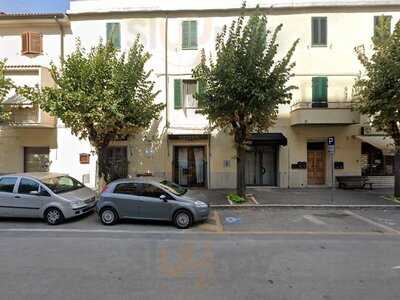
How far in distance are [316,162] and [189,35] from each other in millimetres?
9695

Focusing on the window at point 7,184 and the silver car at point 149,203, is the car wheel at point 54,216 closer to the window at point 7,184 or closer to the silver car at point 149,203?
the silver car at point 149,203

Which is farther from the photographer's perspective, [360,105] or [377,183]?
[377,183]

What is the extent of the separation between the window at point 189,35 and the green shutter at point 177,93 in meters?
1.91

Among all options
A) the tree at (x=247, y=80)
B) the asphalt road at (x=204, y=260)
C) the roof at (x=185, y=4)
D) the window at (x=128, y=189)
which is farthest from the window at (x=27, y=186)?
the roof at (x=185, y=4)

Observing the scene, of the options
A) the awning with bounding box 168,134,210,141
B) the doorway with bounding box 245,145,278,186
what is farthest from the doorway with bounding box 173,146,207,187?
the doorway with bounding box 245,145,278,186

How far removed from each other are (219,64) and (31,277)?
33.5 ft

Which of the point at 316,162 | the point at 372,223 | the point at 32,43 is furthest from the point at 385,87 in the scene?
the point at 32,43

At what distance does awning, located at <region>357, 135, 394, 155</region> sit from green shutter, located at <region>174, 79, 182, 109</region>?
9648mm

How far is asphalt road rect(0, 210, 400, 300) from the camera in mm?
5539

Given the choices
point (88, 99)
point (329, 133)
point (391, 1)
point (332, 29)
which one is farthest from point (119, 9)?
point (391, 1)

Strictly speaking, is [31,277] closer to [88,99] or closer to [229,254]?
[229,254]

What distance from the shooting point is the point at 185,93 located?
63.5 feet

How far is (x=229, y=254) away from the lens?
25.2ft

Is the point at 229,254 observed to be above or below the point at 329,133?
below
